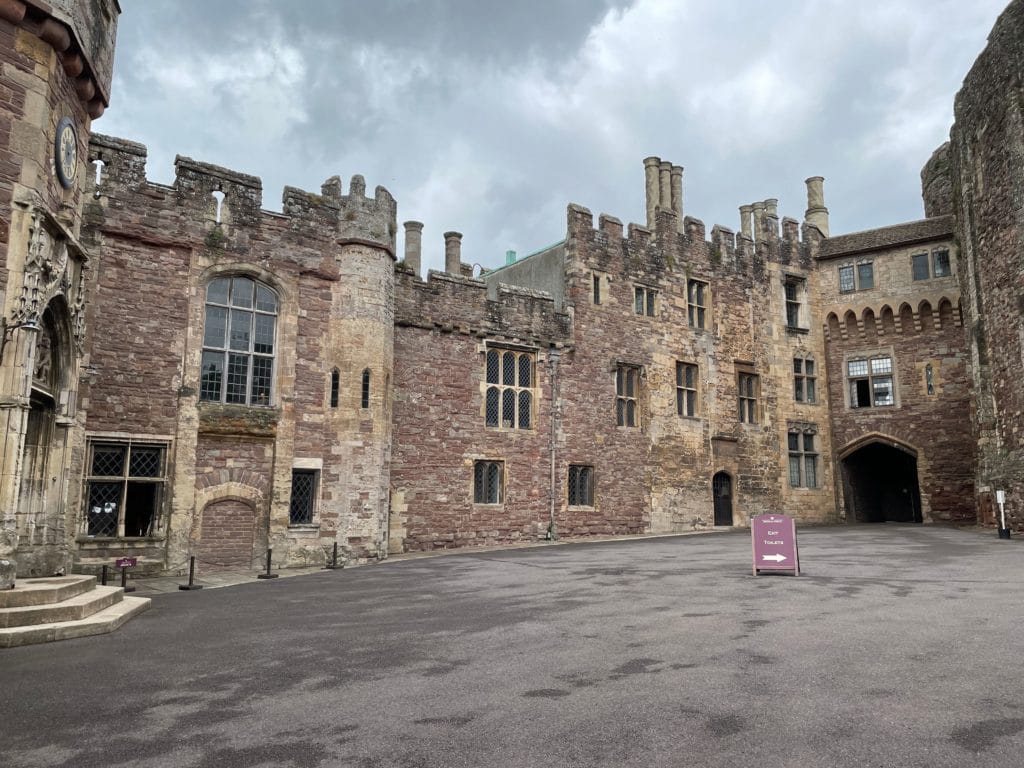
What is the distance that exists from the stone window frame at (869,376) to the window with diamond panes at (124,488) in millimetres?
23635

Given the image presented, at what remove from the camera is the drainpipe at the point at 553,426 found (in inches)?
843

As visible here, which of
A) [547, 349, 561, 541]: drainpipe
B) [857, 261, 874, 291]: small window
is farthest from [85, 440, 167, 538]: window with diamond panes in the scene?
[857, 261, 874, 291]: small window

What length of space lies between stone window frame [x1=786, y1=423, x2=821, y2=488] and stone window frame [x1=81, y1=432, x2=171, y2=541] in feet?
68.8

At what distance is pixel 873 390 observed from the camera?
89.4ft

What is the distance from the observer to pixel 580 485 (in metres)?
22.5

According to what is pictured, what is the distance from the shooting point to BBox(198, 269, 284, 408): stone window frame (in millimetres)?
16078

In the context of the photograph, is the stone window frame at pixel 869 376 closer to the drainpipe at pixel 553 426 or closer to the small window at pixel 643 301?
the small window at pixel 643 301

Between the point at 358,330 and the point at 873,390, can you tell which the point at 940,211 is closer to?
the point at 873,390

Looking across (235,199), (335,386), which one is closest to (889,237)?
(335,386)

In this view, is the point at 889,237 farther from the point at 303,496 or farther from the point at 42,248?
the point at 42,248

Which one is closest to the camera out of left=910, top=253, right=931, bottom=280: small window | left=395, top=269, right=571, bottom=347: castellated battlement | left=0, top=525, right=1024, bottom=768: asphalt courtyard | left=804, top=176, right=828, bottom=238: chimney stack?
left=0, top=525, right=1024, bottom=768: asphalt courtyard

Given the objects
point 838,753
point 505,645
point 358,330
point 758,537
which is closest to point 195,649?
point 505,645

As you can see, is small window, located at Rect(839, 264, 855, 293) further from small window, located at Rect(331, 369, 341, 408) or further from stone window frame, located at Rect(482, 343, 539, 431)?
small window, located at Rect(331, 369, 341, 408)

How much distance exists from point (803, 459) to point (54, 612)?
24.8 m
